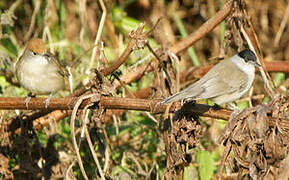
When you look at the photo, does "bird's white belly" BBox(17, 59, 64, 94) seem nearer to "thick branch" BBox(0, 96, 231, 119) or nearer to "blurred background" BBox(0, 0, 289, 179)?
"blurred background" BBox(0, 0, 289, 179)

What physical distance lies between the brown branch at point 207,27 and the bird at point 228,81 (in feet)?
1.11

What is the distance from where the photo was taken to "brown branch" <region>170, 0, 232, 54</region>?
10.8ft

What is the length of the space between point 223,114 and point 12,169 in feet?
6.40

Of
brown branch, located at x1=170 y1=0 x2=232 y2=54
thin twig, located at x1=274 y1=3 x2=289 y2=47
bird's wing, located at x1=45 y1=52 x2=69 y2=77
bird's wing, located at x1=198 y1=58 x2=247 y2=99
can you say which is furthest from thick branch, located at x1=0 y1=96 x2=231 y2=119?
thin twig, located at x1=274 y1=3 x2=289 y2=47

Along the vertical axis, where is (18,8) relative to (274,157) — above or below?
above

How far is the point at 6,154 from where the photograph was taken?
327 centimetres

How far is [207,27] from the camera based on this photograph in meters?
3.49

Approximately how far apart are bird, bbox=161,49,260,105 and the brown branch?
0.34m

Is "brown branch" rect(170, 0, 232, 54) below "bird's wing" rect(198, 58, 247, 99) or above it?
above

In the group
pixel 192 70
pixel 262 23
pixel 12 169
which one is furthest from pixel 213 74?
pixel 262 23

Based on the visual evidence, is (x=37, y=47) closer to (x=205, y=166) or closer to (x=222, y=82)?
(x=222, y=82)

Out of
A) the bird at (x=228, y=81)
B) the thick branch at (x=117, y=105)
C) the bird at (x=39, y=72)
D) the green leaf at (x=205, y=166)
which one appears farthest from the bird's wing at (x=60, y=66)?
the green leaf at (x=205, y=166)

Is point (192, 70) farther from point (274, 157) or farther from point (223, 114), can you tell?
point (274, 157)

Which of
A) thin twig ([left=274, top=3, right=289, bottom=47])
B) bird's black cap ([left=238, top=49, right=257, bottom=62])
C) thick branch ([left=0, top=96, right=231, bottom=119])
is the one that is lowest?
thick branch ([left=0, top=96, right=231, bottom=119])
